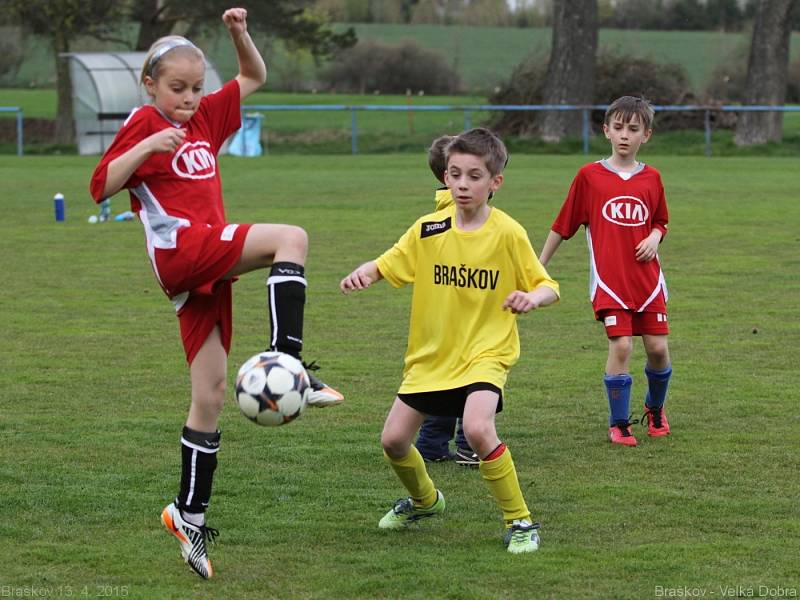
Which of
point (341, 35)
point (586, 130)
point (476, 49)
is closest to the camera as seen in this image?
point (586, 130)

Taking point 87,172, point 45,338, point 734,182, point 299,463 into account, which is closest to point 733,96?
point 734,182

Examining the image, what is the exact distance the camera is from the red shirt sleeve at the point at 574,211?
23.8 ft

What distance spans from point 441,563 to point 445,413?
638mm

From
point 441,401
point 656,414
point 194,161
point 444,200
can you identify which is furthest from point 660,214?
point 194,161

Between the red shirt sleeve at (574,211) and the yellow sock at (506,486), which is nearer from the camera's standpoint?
the yellow sock at (506,486)

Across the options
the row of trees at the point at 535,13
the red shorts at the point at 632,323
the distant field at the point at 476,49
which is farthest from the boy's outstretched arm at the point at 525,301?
the row of trees at the point at 535,13

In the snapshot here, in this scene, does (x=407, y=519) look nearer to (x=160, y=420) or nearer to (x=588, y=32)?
(x=160, y=420)

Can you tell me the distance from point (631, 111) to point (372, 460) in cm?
235

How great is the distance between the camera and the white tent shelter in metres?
36.6

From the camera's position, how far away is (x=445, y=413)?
5336 mm

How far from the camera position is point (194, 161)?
16.0ft

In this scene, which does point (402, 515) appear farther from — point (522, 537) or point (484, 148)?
point (484, 148)

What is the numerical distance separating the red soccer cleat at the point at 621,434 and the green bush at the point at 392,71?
5038cm

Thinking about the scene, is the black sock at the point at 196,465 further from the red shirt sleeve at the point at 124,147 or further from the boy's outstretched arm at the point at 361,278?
the red shirt sleeve at the point at 124,147
